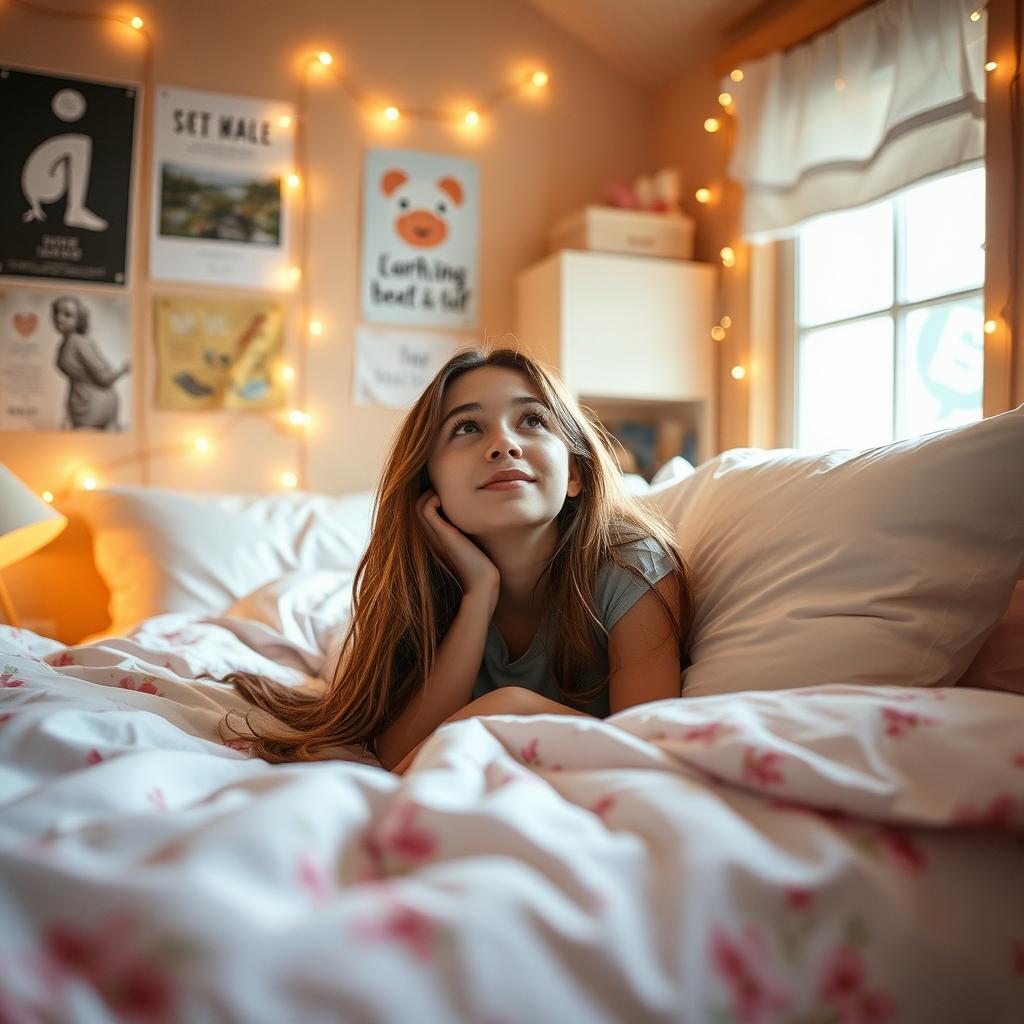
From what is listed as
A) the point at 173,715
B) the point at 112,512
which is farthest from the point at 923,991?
the point at 112,512

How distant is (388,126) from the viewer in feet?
8.82

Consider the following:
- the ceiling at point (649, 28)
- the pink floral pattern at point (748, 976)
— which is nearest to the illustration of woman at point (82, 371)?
the ceiling at point (649, 28)

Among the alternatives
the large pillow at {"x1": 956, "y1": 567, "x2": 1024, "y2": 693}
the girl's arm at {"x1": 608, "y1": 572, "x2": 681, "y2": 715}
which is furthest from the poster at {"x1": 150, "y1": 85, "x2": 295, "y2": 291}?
the large pillow at {"x1": 956, "y1": 567, "x2": 1024, "y2": 693}

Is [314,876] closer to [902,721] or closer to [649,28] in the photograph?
[902,721]

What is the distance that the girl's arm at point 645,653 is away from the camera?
1197 mm

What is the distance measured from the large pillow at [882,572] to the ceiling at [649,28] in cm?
184

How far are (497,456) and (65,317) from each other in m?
1.58

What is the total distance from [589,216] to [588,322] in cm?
29

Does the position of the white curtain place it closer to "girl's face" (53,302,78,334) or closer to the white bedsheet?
the white bedsheet

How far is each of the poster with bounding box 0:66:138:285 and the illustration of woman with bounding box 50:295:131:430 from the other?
0.09m

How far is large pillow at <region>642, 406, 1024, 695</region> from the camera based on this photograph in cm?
105

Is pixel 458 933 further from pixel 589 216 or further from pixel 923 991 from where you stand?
pixel 589 216

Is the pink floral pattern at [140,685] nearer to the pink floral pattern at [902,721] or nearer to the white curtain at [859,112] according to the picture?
the pink floral pattern at [902,721]

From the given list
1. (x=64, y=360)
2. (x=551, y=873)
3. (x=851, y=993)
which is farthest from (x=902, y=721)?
(x=64, y=360)
